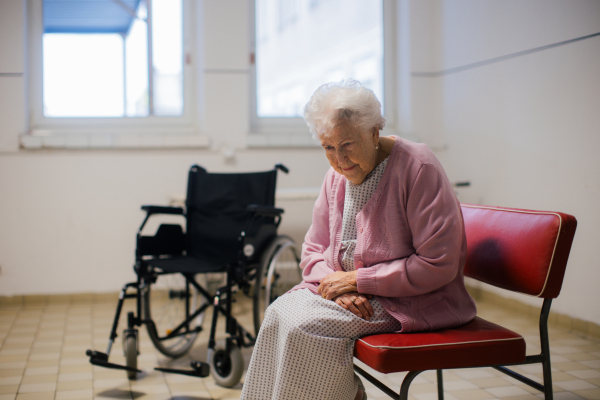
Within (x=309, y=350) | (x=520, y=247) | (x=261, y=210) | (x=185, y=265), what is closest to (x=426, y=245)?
(x=520, y=247)

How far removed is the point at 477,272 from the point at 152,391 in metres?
1.35

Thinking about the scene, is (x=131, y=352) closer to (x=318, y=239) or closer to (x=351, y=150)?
(x=318, y=239)

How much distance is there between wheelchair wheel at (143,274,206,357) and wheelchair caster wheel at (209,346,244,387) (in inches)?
12.9

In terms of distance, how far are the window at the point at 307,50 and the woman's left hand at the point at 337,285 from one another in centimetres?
250

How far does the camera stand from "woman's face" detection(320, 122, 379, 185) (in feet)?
4.49

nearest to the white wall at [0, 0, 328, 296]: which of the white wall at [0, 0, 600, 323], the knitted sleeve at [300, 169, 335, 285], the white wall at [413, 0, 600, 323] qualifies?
the white wall at [0, 0, 600, 323]

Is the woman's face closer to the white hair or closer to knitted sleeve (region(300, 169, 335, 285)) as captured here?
the white hair

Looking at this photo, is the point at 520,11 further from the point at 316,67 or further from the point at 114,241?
the point at 114,241

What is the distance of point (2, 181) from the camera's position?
3314mm

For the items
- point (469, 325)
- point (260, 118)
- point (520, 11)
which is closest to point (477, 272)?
point (469, 325)

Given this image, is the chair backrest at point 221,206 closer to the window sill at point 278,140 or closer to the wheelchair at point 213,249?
the wheelchair at point 213,249

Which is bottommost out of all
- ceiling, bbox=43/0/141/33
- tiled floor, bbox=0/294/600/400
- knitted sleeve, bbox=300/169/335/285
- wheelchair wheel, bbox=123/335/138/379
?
tiled floor, bbox=0/294/600/400

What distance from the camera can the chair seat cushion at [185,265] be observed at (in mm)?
2186

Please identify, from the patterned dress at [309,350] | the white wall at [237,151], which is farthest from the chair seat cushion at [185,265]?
the white wall at [237,151]
